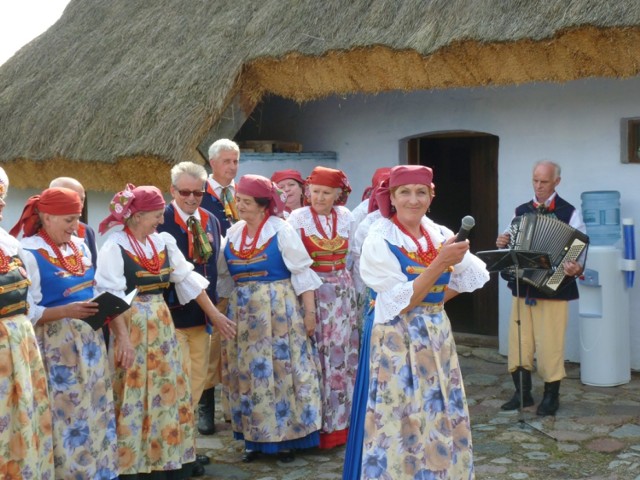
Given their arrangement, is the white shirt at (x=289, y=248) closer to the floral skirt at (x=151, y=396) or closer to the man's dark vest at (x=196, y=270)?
the man's dark vest at (x=196, y=270)

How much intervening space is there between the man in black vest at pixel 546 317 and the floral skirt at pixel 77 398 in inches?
116

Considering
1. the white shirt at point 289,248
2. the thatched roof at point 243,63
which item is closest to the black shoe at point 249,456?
the white shirt at point 289,248

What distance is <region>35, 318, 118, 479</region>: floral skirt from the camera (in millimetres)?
4516

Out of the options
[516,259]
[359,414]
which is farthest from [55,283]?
[516,259]

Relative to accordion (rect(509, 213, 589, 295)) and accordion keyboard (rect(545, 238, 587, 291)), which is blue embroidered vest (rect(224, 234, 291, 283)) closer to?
accordion (rect(509, 213, 589, 295))

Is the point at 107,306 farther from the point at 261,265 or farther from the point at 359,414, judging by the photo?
the point at 359,414

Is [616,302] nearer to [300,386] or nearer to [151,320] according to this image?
[300,386]

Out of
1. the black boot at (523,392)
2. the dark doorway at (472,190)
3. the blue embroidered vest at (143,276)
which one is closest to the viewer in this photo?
the blue embroidered vest at (143,276)

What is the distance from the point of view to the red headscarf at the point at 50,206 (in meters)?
4.46

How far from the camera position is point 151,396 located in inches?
191

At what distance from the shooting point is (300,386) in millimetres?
5480

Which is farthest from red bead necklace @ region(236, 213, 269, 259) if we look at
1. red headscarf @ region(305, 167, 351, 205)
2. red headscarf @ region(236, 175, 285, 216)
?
red headscarf @ region(305, 167, 351, 205)

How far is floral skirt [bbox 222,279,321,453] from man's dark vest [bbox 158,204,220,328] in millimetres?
180

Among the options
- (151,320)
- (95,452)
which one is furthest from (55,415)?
(151,320)
